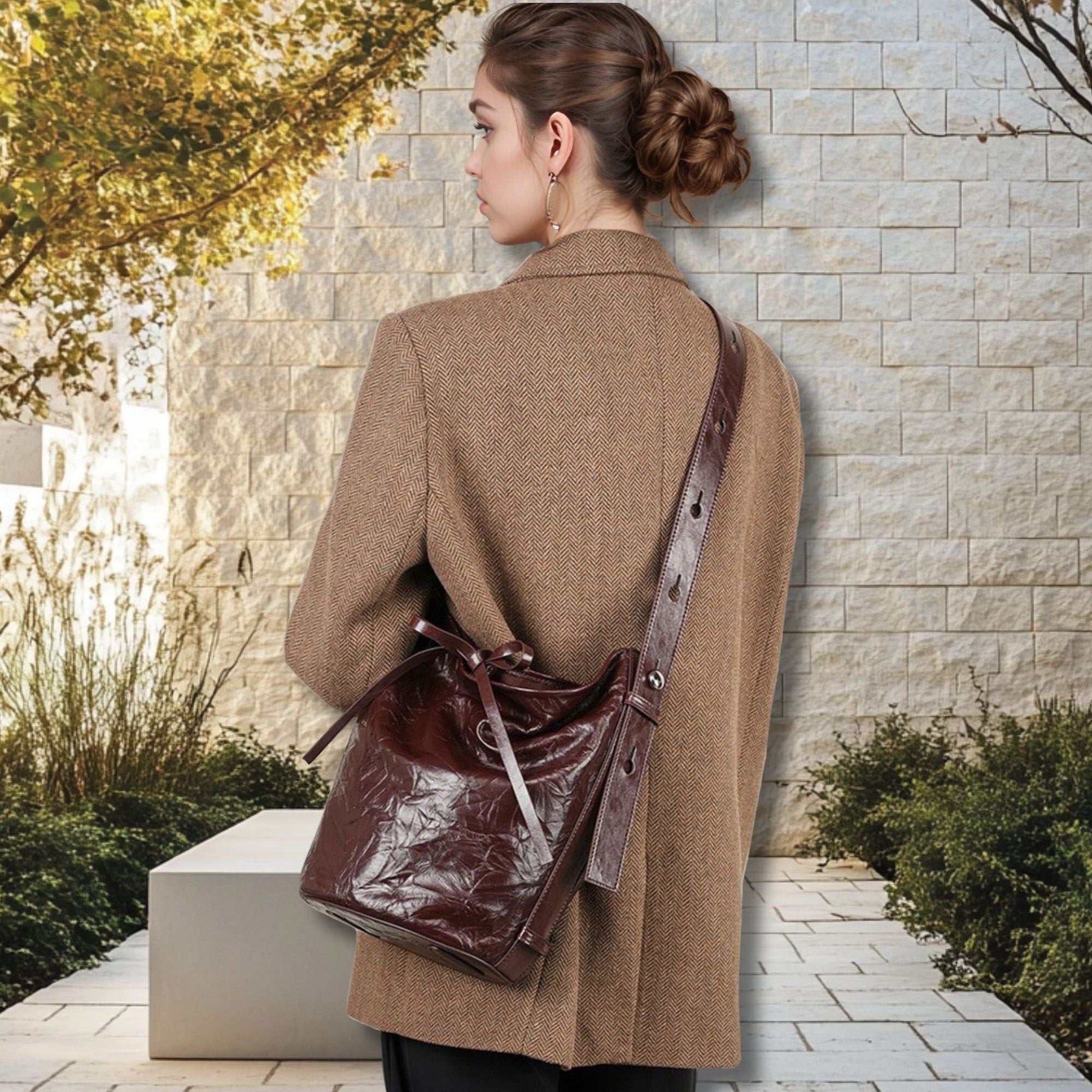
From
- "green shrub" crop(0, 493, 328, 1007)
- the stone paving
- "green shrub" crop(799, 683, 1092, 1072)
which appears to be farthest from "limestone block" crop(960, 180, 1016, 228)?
"green shrub" crop(0, 493, 328, 1007)

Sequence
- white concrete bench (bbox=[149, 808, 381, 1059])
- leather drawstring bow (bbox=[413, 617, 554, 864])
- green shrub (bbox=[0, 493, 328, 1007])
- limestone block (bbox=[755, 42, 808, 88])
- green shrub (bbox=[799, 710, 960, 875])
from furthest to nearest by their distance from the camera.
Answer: limestone block (bbox=[755, 42, 808, 88])
green shrub (bbox=[799, 710, 960, 875])
green shrub (bbox=[0, 493, 328, 1007])
white concrete bench (bbox=[149, 808, 381, 1059])
leather drawstring bow (bbox=[413, 617, 554, 864])

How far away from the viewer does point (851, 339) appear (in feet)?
15.8

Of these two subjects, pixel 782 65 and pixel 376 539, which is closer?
pixel 376 539

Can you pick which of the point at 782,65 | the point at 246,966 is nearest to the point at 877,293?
the point at 782,65

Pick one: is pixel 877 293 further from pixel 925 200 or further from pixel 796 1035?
pixel 796 1035

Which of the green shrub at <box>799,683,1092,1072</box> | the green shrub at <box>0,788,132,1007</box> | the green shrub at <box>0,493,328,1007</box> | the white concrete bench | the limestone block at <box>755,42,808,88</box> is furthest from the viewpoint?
the limestone block at <box>755,42,808,88</box>

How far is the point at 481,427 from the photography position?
39.2 inches

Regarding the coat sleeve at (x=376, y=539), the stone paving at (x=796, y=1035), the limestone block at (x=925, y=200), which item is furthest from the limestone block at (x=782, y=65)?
the coat sleeve at (x=376, y=539)

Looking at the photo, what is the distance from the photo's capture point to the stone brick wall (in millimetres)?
4770

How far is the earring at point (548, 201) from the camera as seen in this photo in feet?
3.47

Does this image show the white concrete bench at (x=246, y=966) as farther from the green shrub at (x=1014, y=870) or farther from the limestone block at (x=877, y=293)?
the limestone block at (x=877, y=293)

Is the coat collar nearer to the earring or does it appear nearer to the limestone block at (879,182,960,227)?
the earring

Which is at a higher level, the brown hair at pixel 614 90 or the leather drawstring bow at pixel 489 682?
the brown hair at pixel 614 90

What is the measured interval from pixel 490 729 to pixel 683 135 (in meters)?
0.45
